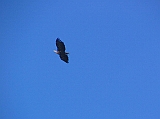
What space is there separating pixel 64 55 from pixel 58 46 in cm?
15

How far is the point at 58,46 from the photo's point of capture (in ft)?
14.7

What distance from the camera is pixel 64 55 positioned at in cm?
458
